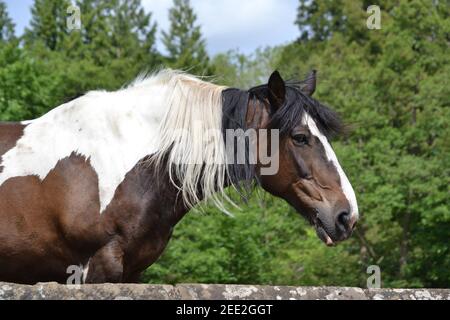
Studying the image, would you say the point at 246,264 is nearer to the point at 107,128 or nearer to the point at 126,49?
the point at 107,128

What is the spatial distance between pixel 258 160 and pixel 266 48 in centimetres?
4955

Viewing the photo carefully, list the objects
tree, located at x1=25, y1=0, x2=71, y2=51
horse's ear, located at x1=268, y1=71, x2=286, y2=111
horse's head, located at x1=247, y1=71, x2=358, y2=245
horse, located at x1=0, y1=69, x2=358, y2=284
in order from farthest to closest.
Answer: tree, located at x1=25, y1=0, x2=71, y2=51
horse's ear, located at x1=268, y1=71, x2=286, y2=111
horse's head, located at x1=247, y1=71, x2=358, y2=245
horse, located at x1=0, y1=69, x2=358, y2=284

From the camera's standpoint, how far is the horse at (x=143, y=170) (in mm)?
5613

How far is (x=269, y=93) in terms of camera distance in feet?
20.2

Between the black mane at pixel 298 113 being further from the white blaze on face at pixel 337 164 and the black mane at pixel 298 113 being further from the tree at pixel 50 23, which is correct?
the tree at pixel 50 23

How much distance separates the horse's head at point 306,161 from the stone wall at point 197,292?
165cm

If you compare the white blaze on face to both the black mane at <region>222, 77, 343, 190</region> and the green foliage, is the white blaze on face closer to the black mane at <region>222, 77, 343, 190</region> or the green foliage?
the black mane at <region>222, 77, 343, 190</region>

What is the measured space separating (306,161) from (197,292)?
2406 mm

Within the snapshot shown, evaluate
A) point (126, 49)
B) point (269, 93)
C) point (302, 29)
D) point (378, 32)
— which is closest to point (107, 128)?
point (269, 93)

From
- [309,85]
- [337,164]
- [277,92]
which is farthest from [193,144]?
[309,85]

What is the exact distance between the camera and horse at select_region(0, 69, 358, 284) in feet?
18.4

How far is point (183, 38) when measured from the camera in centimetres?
4806

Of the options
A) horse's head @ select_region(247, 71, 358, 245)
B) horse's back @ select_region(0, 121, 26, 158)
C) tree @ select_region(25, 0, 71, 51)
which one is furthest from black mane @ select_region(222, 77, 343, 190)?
tree @ select_region(25, 0, 71, 51)

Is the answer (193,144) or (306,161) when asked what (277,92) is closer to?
(306,161)
